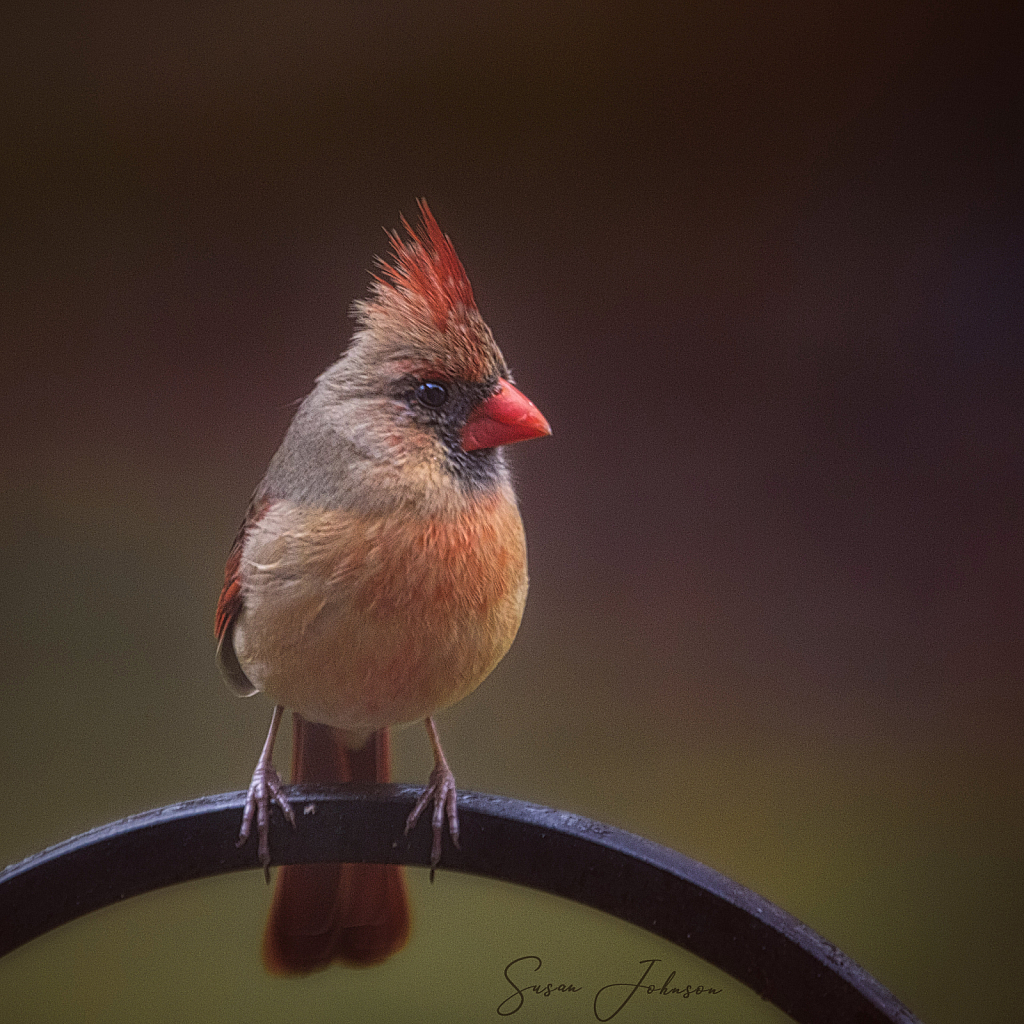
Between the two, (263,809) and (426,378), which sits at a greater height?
(426,378)

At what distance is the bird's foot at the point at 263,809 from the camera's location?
113 centimetres

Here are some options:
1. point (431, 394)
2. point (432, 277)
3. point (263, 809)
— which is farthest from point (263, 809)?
point (432, 277)

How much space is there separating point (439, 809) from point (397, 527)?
0.32m

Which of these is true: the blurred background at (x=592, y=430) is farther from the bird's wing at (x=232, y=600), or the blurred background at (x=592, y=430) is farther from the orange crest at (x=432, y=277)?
the orange crest at (x=432, y=277)

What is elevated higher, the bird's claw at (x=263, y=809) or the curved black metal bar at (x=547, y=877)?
the bird's claw at (x=263, y=809)

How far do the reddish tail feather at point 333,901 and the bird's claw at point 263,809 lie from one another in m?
0.18

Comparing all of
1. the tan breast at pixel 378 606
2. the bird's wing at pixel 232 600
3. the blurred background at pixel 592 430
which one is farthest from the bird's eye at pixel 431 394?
the blurred background at pixel 592 430

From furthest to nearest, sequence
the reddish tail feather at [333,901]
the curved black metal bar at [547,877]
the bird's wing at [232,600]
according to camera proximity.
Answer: the reddish tail feather at [333,901] < the bird's wing at [232,600] < the curved black metal bar at [547,877]

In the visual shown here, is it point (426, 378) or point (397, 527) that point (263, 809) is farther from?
point (426, 378)

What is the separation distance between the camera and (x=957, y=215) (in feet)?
5.30

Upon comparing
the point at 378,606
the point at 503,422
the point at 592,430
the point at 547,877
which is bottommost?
the point at 547,877

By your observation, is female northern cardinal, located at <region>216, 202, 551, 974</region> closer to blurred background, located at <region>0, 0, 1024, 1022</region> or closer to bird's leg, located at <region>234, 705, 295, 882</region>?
bird's leg, located at <region>234, 705, 295, 882</region>

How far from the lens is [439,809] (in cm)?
120

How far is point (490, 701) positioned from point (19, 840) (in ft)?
2.35
